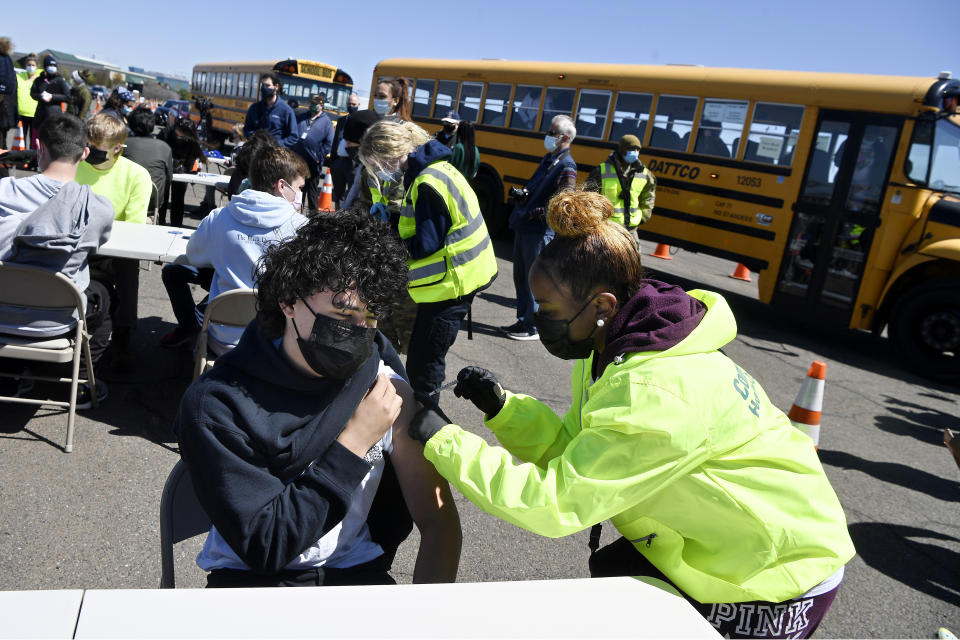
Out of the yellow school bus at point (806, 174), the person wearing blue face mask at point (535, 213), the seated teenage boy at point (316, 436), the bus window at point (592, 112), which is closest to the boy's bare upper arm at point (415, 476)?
the seated teenage boy at point (316, 436)

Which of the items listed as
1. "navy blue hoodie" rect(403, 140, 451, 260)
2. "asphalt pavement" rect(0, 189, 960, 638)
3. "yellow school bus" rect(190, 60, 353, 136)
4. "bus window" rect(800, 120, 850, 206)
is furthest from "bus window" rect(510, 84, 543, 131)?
"yellow school bus" rect(190, 60, 353, 136)

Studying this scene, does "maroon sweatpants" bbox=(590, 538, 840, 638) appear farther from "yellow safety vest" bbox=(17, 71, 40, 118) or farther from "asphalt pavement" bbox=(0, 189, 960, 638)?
"yellow safety vest" bbox=(17, 71, 40, 118)

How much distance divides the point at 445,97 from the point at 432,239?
9.64 m

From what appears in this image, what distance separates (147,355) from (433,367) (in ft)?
7.19

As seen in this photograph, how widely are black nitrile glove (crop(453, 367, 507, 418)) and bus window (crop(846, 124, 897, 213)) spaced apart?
24.0 feet

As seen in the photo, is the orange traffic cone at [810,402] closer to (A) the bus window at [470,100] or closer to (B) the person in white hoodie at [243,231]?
(B) the person in white hoodie at [243,231]

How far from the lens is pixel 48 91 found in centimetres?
1205

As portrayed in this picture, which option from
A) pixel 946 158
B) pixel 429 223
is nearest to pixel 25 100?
pixel 429 223

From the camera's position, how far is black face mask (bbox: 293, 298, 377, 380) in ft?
5.82

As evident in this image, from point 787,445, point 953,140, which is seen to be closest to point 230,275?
point 787,445

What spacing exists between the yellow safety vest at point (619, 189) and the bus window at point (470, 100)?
5150mm

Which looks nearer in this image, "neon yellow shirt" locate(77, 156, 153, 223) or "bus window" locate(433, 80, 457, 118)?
"neon yellow shirt" locate(77, 156, 153, 223)

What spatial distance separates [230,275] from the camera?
3793 millimetres

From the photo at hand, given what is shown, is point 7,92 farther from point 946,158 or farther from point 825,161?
point 946,158
